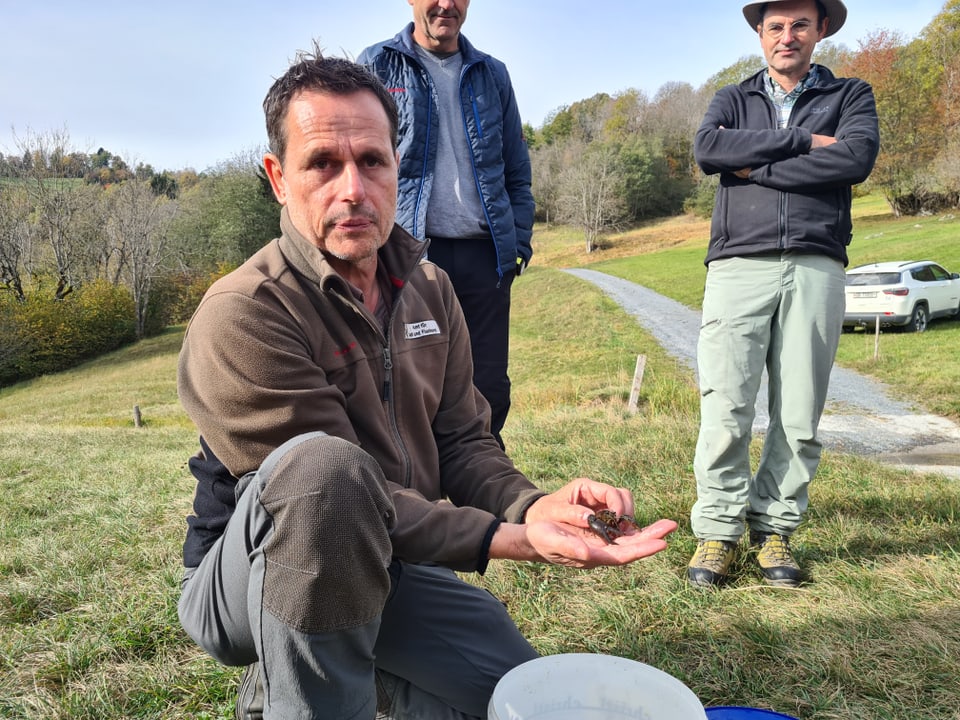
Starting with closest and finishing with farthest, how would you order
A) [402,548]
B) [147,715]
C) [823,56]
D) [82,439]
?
[402,548] < [147,715] < [82,439] < [823,56]

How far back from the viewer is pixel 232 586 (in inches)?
62.0

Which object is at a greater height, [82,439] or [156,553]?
[156,553]

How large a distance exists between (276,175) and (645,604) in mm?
1997

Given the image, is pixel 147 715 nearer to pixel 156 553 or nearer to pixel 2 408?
pixel 156 553

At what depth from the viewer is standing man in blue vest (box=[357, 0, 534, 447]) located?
3449mm

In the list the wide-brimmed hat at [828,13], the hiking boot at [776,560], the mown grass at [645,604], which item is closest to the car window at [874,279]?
the mown grass at [645,604]

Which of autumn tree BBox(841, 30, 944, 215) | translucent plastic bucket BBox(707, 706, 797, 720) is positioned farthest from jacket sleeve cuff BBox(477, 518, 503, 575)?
autumn tree BBox(841, 30, 944, 215)

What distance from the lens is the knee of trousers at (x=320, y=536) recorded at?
138 centimetres

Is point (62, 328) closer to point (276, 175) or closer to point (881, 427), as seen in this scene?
point (881, 427)

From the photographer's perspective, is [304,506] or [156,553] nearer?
[304,506]

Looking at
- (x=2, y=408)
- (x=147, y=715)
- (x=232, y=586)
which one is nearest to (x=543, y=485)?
(x=147, y=715)

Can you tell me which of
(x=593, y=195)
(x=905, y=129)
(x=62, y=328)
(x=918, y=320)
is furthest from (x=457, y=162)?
(x=593, y=195)

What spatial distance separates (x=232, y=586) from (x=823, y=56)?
2671 inches

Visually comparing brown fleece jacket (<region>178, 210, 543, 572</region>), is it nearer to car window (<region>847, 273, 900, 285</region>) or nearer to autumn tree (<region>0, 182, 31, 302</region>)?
car window (<region>847, 273, 900, 285</region>)
